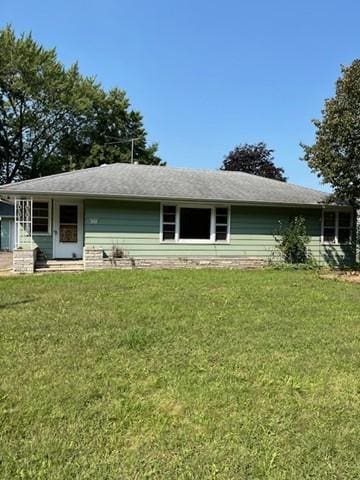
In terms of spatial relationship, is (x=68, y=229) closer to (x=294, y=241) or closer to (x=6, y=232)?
(x=294, y=241)

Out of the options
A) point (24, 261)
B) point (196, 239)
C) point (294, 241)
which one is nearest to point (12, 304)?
point (24, 261)

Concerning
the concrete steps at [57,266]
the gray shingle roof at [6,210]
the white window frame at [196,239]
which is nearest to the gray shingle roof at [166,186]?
the white window frame at [196,239]

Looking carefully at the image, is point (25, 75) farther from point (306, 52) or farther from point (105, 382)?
point (105, 382)

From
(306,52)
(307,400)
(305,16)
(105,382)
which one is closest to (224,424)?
(307,400)

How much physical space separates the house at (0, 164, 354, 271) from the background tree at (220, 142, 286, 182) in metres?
16.6

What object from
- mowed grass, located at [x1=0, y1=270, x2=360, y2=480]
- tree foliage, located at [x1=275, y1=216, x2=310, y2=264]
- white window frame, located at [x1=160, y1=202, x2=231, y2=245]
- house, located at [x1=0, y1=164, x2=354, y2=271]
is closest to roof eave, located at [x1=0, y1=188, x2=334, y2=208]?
house, located at [x1=0, y1=164, x2=354, y2=271]

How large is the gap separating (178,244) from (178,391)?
10743 mm

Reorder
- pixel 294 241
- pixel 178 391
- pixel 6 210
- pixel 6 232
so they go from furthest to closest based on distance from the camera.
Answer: pixel 6 210 < pixel 6 232 < pixel 294 241 < pixel 178 391

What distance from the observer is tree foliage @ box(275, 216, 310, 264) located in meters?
15.0

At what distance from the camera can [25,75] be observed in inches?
1203

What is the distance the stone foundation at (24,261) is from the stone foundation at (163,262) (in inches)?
61.1

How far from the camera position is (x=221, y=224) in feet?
49.2

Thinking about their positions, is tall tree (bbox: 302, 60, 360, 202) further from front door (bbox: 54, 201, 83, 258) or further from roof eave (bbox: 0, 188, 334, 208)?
front door (bbox: 54, 201, 83, 258)

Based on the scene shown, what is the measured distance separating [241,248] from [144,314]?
8753 mm
